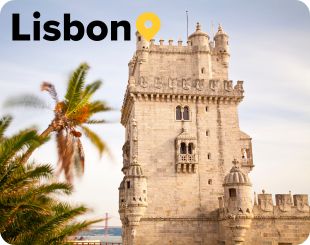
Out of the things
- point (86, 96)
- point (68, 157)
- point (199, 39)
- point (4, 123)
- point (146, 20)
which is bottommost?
point (68, 157)

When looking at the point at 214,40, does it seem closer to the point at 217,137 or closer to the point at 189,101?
the point at 189,101

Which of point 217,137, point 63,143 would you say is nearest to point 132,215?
point 217,137

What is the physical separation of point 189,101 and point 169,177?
6.67 m

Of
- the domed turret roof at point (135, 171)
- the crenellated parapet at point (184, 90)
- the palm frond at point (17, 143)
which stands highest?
the crenellated parapet at point (184, 90)

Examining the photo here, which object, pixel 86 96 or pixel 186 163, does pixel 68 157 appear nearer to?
pixel 86 96

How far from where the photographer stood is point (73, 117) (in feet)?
53.5

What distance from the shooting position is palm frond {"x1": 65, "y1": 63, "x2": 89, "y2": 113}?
15.9 m

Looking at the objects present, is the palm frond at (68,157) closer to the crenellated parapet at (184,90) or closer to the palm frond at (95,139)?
the palm frond at (95,139)

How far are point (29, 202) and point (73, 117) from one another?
4.45m

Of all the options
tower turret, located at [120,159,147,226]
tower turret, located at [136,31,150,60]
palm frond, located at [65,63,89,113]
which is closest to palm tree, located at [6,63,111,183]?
palm frond, located at [65,63,89,113]

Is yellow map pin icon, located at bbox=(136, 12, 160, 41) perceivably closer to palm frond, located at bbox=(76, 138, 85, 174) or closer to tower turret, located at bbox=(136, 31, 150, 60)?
palm frond, located at bbox=(76, 138, 85, 174)

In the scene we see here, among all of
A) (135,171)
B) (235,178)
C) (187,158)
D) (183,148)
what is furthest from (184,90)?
(235,178)

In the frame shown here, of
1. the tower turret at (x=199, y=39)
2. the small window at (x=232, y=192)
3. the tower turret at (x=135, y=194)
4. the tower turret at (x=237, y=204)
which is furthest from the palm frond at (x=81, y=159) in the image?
the tower turret at (x=199, y=39)

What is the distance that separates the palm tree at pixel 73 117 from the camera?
51.6 ft
